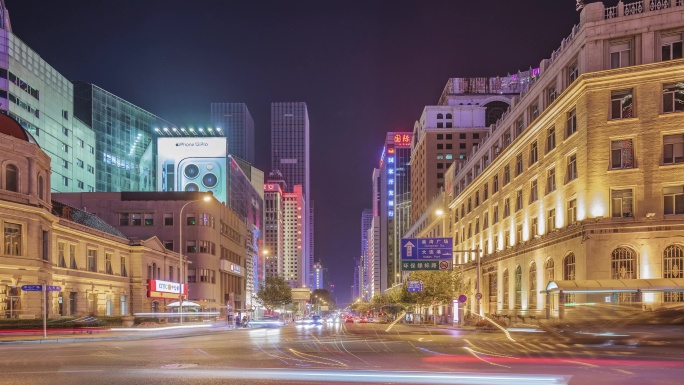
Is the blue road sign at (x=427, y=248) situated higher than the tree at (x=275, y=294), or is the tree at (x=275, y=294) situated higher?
the blue road sign at (x=427, y=248)

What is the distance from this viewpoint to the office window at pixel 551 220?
4770cm

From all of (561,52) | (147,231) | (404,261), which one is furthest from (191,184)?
(561,52)

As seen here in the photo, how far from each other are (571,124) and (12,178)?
3813 cm

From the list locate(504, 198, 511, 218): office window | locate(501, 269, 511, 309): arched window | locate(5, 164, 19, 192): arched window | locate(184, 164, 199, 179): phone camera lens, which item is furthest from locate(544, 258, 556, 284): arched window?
locate(184, 164, 199, 179): phone camera lens

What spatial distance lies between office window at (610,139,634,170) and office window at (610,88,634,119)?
1.69 m

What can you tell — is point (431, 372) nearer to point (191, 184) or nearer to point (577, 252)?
point (577, 252)

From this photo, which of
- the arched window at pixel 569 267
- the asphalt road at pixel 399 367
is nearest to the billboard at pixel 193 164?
the arched window at pixel 569 267

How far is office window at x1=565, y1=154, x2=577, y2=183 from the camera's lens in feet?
142

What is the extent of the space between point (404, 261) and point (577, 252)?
14.6 metres

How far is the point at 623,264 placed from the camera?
3928cm

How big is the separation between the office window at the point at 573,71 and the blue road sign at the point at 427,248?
15.6 m

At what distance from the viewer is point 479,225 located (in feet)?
243

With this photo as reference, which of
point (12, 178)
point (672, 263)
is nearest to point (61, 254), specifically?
point (12, 178)

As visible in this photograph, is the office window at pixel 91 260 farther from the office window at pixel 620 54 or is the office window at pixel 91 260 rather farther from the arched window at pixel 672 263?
the arched window at pixel 672 263
